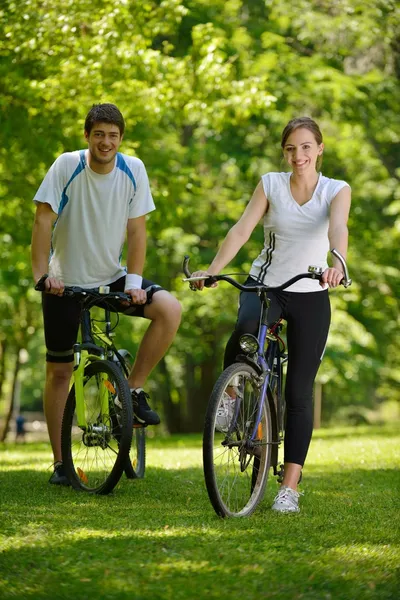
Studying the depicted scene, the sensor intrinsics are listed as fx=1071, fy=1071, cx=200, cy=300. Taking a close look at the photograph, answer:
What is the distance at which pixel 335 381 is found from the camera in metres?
26.6

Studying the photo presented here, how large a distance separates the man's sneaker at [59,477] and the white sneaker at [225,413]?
5.95 ft

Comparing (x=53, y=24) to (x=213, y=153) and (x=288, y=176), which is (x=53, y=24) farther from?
(x=213, y=153)

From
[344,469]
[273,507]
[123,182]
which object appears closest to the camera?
[273,507]

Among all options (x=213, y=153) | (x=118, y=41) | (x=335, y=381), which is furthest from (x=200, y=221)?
(x=118, y=41)

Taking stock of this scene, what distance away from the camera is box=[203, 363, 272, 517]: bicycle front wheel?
17.2 ft

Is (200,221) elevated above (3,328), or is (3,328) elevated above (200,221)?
(200,221)

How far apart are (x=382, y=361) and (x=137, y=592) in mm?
23103

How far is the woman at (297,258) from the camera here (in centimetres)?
593

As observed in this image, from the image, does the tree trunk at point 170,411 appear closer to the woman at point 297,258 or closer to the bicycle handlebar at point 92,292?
the bicycle handlebar at point 92,292

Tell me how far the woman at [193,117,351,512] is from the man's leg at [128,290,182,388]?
0.65 meters

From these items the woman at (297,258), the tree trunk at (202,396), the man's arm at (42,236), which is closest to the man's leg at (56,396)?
the man's arm at (42,236)

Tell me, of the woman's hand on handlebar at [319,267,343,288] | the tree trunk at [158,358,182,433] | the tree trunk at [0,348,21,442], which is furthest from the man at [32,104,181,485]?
the tree trunk at [158,358,182,433]

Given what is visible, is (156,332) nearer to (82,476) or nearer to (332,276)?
(82,476)

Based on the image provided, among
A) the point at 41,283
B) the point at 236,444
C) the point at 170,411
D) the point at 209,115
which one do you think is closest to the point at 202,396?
the point at 170,411
